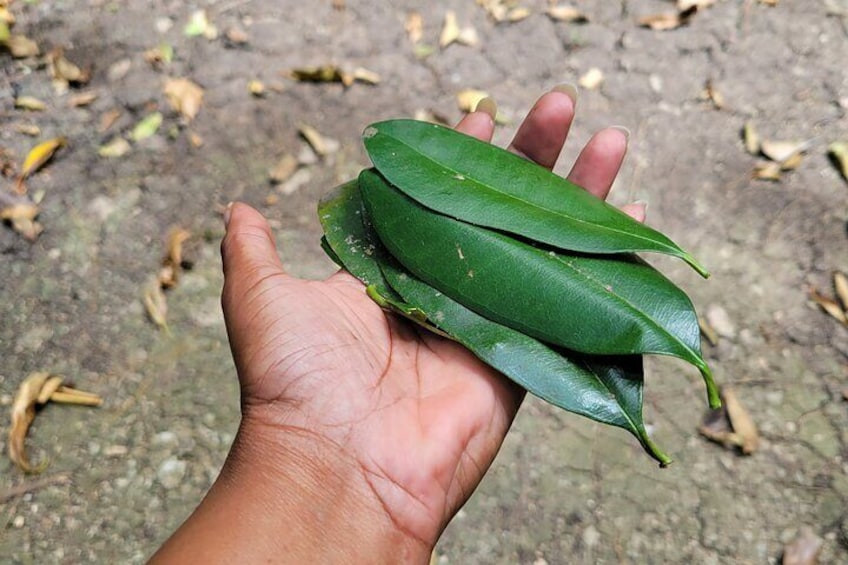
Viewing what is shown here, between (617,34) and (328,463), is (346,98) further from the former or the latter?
(328,463)

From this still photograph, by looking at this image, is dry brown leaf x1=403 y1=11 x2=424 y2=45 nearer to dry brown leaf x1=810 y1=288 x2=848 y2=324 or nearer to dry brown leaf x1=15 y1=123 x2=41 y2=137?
dry brown leaf x1=15 y1=123 x2=41 y2=137

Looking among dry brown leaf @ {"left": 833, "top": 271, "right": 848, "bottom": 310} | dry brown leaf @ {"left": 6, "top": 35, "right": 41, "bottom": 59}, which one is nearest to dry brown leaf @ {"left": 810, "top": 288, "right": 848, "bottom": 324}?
dry brown leaf @ {"left": 833, "top": 271, "right": 848, "bottom": 310}

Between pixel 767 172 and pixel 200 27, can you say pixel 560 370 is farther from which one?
pixel 200 27

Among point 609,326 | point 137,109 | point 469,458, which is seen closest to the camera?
point 609,326

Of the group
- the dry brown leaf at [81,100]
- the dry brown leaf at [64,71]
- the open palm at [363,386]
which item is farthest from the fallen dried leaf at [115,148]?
the open palm at [363,386]

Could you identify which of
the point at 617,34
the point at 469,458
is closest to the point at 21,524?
the point at 469,458

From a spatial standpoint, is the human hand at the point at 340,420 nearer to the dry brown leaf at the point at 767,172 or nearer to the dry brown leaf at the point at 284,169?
the dry brown leaf at the point at 284,169

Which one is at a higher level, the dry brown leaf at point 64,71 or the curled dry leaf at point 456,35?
the curled dry leaf at point 456,35
